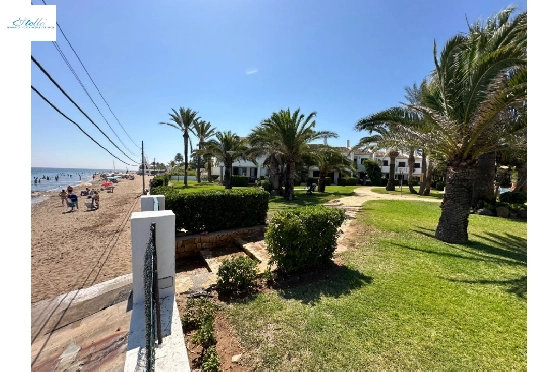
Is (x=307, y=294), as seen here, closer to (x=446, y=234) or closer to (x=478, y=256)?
(x=478, y=256)

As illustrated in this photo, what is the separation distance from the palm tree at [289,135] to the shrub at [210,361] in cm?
1446

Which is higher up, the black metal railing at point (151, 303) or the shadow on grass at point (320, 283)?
the black metal railing at point (151, 303)

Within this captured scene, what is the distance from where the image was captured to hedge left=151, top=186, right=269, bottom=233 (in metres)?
7.25

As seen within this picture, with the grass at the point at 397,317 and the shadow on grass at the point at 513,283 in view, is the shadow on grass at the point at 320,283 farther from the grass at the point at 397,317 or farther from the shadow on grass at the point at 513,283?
the shadow on grass at the point at 513,283

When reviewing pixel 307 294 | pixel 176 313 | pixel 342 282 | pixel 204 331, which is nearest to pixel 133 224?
pixel 176 313

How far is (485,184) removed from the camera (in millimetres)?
12906

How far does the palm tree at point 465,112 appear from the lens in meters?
6.06

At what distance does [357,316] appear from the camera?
11.3 feet

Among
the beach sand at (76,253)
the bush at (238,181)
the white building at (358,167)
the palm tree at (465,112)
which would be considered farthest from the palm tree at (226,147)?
the palm tree at (465,112)

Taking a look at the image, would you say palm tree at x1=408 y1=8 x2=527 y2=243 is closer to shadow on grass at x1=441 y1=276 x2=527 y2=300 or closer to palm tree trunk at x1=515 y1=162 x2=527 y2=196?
shadow on grass at x1=441 y1=276 x2=527 y2=300

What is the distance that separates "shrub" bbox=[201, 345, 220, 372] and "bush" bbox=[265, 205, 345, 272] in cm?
224
